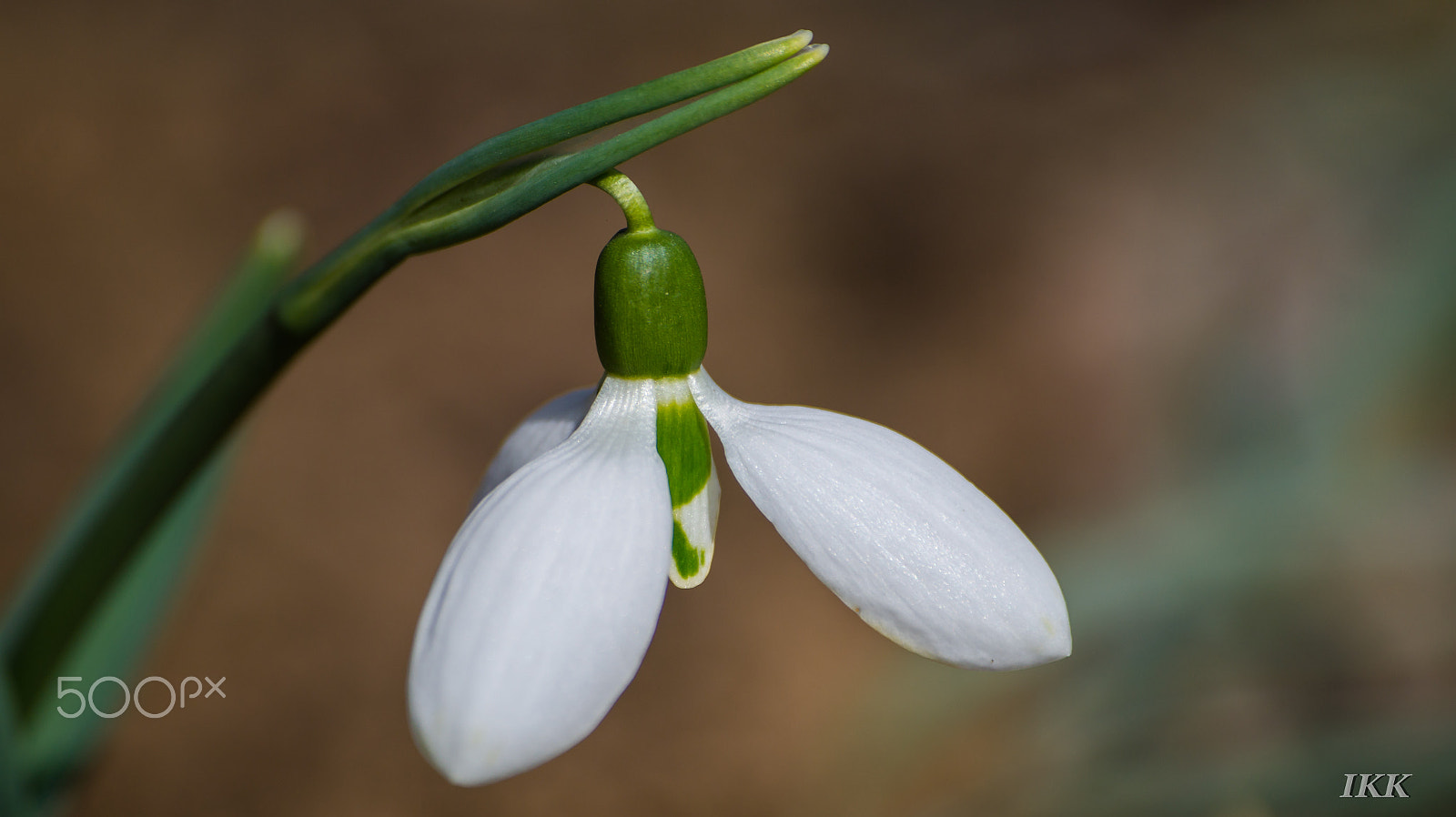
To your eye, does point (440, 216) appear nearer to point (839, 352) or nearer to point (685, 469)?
point (685, 469)

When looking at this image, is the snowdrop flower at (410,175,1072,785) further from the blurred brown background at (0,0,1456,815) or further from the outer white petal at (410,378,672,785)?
the blurred brown background at (0,0,1456,815)

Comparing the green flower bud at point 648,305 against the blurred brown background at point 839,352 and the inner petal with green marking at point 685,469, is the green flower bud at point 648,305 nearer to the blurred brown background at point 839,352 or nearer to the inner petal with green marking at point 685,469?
the inner petal with green marking at point 685,469

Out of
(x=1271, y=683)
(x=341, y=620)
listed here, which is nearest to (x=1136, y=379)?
(x=1271, y=683)

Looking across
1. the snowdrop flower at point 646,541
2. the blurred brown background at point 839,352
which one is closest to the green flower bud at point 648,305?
the snowdrop flower at point 646,541

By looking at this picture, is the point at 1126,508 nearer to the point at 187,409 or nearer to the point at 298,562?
the point at 298,562

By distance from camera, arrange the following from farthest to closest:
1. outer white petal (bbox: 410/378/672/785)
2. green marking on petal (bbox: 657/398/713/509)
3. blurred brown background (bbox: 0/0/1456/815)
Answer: blurred brown background (bbox: 0/0/1456/815)
green marking on petal (bbox: 657/398/713/509)
outer white petal (bbox: 410/378/672/785)

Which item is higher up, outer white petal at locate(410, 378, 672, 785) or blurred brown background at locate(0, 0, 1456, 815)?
blurred brown background at locate(0, 0, 1456, 815)

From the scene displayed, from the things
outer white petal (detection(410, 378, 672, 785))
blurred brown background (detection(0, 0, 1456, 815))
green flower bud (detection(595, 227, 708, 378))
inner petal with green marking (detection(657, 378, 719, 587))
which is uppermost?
blurred brown background (detection(0, 0, 1456, 815))

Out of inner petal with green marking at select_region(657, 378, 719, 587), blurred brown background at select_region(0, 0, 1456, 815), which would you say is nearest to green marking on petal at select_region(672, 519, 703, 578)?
inner petal with green marking at select_region(657, 378, 719, 587)
